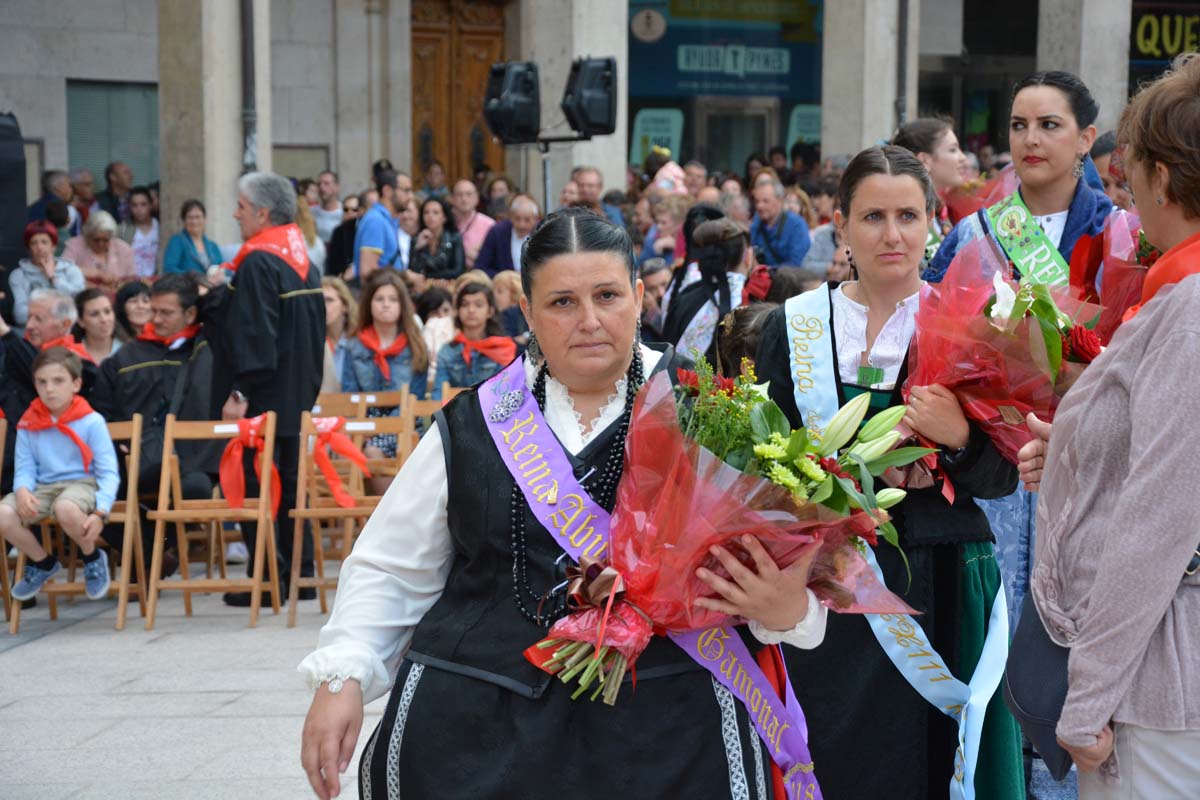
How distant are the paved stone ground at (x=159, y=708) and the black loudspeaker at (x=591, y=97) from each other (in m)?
6.06

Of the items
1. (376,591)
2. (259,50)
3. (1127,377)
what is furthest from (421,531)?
(259,50)

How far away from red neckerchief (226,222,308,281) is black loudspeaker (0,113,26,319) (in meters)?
1.17

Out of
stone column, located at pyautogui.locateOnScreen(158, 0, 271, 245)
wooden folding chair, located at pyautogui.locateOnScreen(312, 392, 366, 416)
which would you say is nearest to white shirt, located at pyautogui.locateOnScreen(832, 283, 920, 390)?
wooden folding chair, located at pyautogui.locateOnScreen(312, 392, 366, 416)

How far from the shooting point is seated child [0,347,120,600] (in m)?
8.00

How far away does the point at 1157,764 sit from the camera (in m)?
2.47

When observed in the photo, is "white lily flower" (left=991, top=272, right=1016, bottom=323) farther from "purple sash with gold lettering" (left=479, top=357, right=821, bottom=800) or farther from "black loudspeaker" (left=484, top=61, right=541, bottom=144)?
"black loudspeaker" (left=484, top=61, right=541, bottom=144)

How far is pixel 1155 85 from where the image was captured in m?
2.62

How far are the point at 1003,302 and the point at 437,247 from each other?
9748 millimetres

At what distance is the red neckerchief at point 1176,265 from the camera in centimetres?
251

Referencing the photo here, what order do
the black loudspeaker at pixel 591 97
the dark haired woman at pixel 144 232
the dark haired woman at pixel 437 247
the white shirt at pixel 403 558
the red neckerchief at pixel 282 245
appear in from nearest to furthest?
the white shirt at pixel 403 558 → the red neckerchief at pixel 282 245 → the dark haired woman at pixel 437 247 → the black loudspeaker at pixel 591 97 → the dark haired woman at pixel 144 232

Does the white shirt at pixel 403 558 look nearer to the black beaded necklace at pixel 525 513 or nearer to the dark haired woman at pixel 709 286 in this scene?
the black beaded necklace at pixel 525 513

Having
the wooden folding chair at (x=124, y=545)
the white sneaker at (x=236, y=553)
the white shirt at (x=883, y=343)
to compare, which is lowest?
the white sneaker at (x=236, y=553)

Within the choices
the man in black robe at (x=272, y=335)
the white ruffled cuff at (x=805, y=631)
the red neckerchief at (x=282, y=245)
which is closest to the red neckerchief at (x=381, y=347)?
the man in black robe at (x=272, y=335)

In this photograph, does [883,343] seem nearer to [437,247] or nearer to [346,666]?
[346,666]
